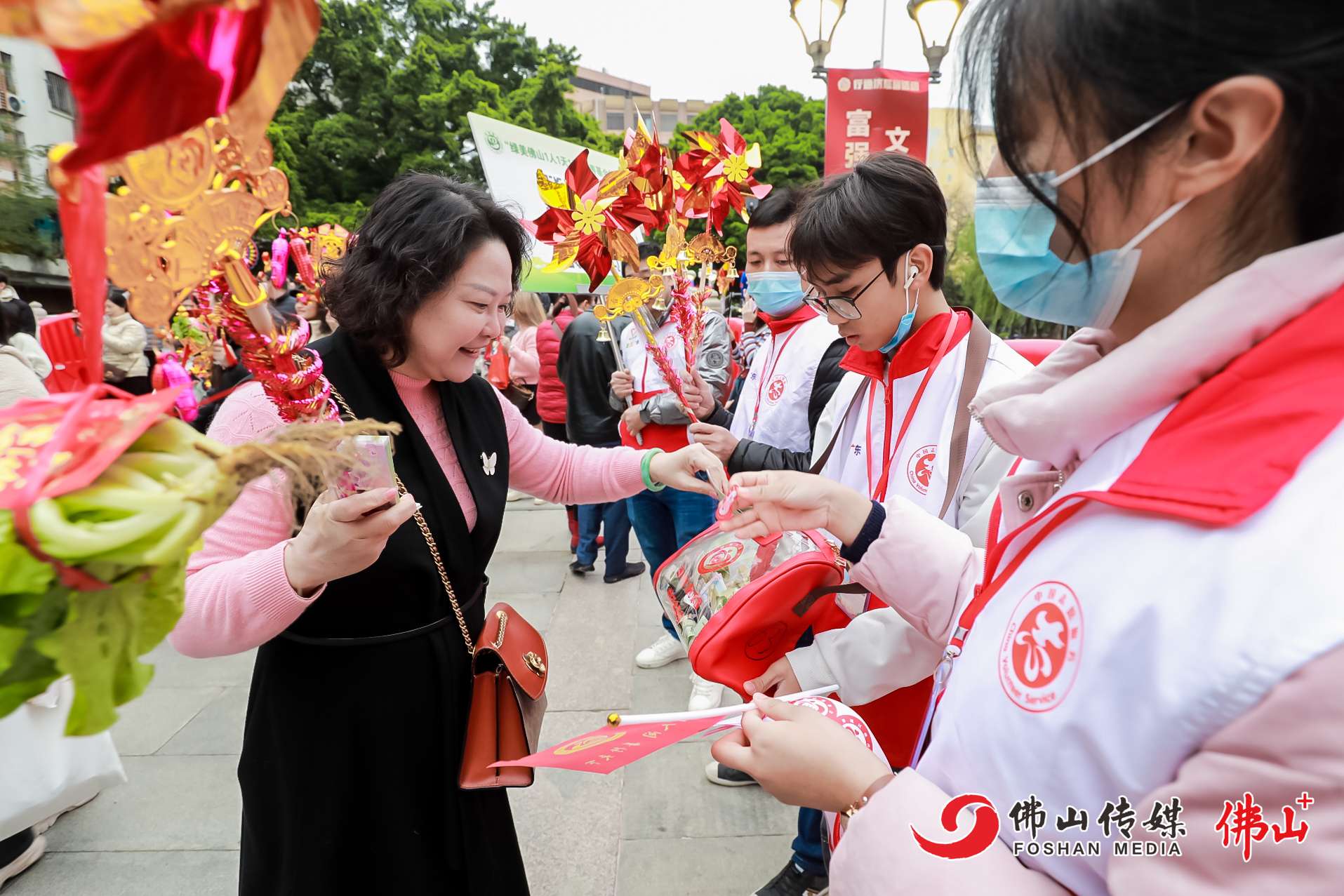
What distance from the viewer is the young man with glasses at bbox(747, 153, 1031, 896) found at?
5.13 ft

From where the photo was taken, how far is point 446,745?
1540mm

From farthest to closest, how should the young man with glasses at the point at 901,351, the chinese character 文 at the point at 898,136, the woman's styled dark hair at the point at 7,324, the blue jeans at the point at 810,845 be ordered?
1. the chinese character 文 at the point at 898,136
2. the woman's styled dark hair at the point at 7,324
3. the blue jeans at the point at 810,845
4. the young man with glasses at the point at 901,351

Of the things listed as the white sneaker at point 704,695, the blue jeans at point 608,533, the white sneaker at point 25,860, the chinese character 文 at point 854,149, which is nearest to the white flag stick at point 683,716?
the white sneaker at point 704,695

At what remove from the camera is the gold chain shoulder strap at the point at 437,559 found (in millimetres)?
1406

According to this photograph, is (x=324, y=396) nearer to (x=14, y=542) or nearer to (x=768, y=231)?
(x=14, y=542)

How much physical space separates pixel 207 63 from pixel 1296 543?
2.83ft

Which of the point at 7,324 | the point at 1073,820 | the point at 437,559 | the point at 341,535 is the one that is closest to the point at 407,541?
the point at 437,559

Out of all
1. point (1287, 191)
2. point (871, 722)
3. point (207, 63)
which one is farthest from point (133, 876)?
point (1287, 191)

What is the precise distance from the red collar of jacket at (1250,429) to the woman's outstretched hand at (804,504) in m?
0.70

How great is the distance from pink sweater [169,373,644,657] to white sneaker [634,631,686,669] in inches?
90.9

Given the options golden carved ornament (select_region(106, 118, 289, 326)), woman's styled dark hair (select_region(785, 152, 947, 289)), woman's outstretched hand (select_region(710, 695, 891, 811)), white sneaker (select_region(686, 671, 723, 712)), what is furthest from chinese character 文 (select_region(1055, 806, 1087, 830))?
white sneaker (select_region(686, 671, 723, 712))

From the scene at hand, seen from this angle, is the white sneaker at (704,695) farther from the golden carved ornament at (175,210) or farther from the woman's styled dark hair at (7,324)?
the woman's styled dark hair at (7,324)

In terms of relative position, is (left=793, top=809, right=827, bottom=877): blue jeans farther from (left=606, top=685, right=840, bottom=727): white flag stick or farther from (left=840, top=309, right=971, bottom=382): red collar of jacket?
(left=840, top=309, right=971, bottom=382): red collar of jacket

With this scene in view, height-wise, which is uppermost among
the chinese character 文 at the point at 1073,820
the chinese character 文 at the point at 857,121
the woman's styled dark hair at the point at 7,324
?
the chinese character 文 at the point at 857,121
